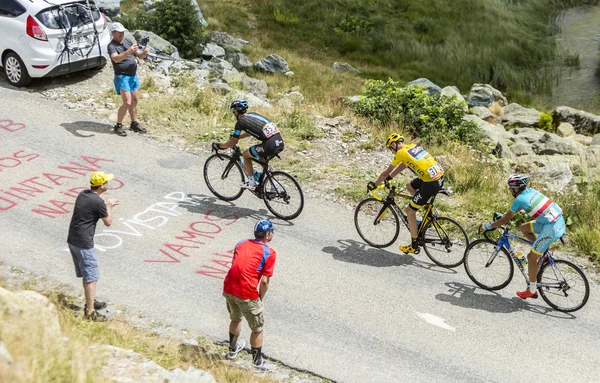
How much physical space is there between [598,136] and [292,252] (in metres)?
14.7

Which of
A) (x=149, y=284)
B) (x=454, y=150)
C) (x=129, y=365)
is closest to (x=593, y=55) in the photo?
(x=454, y=150)

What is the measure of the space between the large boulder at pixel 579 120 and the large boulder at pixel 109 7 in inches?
667

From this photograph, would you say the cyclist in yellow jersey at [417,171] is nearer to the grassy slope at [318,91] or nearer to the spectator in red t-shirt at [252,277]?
the grassy slope at [318,91]

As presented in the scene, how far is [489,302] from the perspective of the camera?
10039 mm

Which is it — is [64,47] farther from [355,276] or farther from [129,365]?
[129,365]

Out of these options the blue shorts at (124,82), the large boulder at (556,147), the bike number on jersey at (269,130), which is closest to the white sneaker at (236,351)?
the bike number on jersey at (269,130)

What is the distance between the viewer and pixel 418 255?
11.2 meters

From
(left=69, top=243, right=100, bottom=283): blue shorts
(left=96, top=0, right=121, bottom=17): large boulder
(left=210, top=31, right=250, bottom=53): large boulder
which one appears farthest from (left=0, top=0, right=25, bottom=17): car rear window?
(left=210, top=31, right=250, bottom=53): large boulder

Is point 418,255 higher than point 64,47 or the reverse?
the reverse

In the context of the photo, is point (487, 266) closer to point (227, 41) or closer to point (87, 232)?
point (87, 232)

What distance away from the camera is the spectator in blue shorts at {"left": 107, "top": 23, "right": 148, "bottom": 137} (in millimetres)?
13875

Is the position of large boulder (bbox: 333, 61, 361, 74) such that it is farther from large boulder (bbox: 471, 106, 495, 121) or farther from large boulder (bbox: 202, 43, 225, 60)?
large boulder (bbox: 471, 106, 495, 121)

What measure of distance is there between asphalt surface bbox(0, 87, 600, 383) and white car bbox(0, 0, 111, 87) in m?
2.92

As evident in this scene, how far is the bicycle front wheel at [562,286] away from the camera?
32.1 ft
